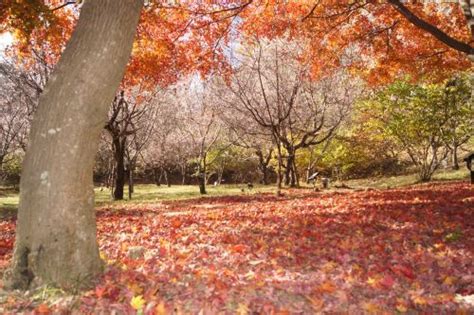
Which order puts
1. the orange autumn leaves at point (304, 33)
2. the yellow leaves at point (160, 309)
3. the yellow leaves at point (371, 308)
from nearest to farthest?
the yellow leaves at point (160, 309) → the yellow leaves at point (371, 308) → the orange autumn leaves at point (304, 33)

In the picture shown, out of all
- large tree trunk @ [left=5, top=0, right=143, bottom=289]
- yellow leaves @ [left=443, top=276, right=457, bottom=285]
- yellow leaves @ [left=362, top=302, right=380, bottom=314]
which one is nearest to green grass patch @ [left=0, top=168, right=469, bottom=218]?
large tree trunk @ [left=5, top=0, right=143, bottom=289]

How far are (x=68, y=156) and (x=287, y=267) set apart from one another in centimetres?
301

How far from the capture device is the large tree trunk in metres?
3.97

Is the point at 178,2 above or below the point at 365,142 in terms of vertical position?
above

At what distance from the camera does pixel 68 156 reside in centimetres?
401

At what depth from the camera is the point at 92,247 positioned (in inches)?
171

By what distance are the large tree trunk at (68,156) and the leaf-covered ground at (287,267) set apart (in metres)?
0.33

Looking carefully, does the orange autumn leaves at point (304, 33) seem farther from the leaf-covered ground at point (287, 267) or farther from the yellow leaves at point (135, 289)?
the yellow leaves at point (135, 289)

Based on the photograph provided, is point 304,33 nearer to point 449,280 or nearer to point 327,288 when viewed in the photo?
point 449,280

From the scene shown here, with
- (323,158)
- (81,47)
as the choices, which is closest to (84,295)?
(81,47)

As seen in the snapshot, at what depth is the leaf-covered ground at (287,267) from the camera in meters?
3.98

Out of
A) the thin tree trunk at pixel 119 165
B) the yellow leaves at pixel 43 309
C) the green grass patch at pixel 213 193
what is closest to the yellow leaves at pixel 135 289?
the yellow leaves at pixel 43 309

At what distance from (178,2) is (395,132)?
1330 centimetres

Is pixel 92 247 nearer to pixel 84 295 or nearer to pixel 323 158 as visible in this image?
pixel 84 295
